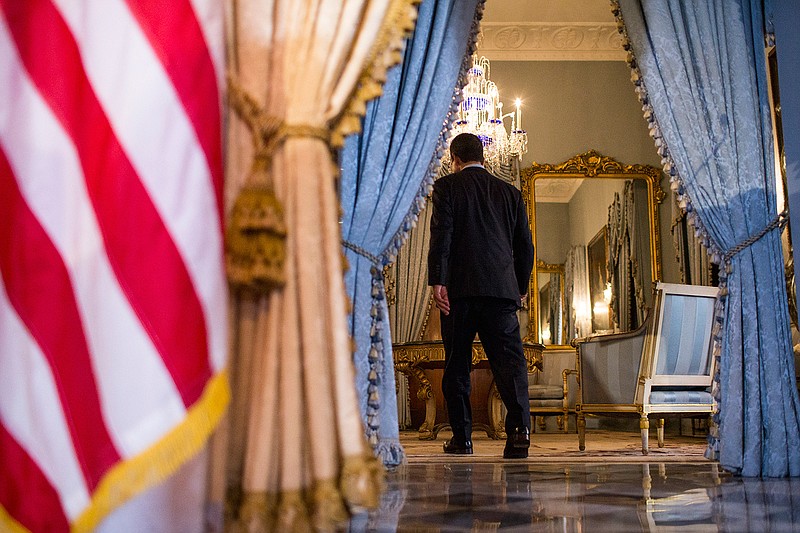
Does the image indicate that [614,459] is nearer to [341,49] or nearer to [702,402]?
[702,402]

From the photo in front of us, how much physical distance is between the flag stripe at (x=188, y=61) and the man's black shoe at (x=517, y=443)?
2.75 metres

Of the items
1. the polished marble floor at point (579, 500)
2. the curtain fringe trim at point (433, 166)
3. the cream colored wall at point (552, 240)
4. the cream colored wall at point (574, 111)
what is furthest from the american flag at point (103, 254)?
the cream colored wall at point (574, 111)

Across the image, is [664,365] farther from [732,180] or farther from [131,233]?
[131,233]

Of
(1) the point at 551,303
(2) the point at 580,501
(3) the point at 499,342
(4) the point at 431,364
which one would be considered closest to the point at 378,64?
(2) the point at 580,501

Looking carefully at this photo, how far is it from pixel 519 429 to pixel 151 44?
295cm

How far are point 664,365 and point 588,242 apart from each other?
315cm

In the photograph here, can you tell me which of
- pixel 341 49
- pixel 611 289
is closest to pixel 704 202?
pixel 341 49

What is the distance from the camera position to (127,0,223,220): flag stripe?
164cm

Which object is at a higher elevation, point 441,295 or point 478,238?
point 478,238

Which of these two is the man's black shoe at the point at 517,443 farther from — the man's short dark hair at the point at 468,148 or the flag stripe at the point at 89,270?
the flag stripe at the point at 89,270

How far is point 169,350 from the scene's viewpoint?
155cm

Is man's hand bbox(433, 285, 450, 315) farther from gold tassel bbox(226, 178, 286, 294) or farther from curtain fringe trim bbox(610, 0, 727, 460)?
gold tassel bbox(226, 178, 286, 294)

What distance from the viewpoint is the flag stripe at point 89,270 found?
153 cm

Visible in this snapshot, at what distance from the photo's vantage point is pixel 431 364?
19.9 ft
